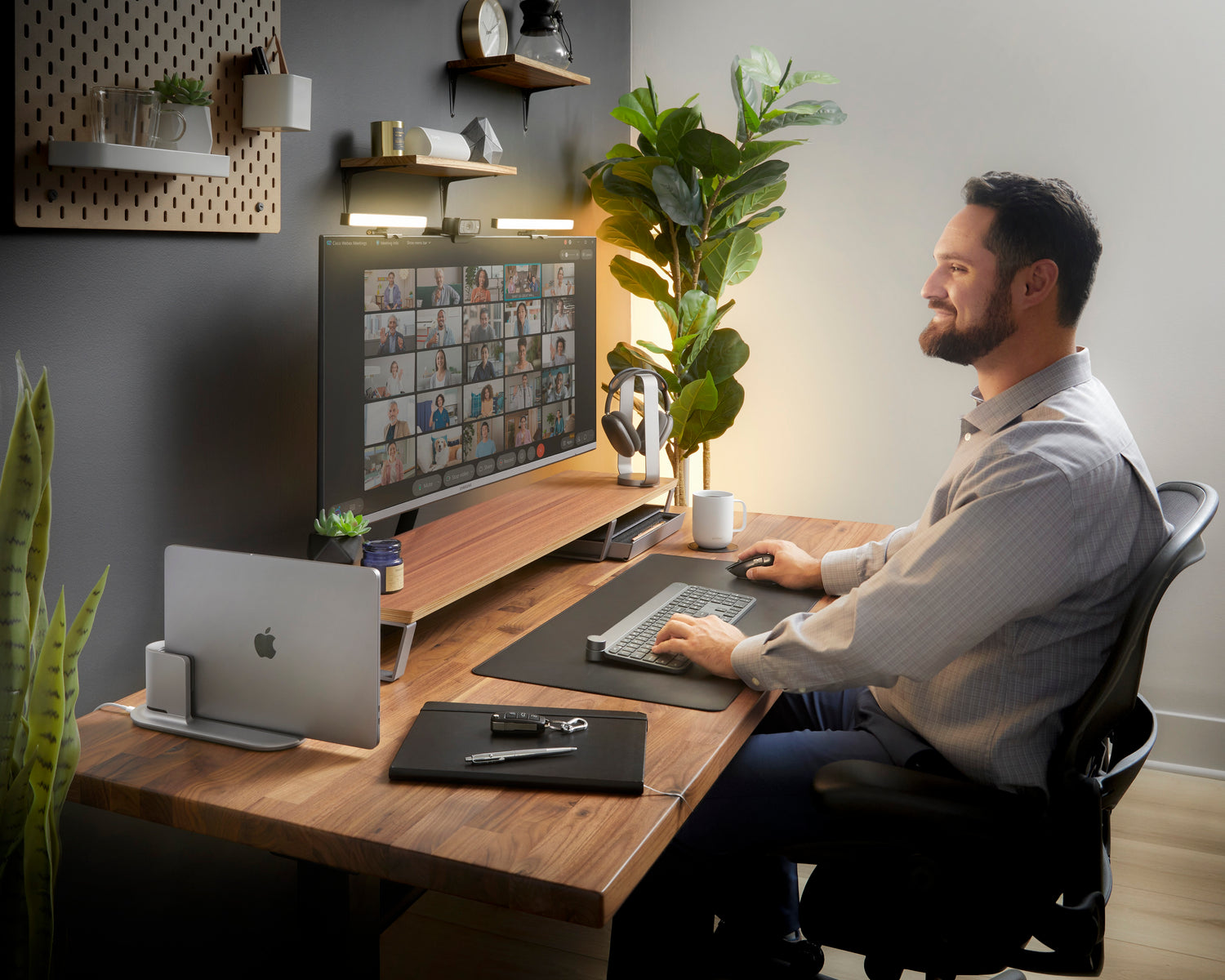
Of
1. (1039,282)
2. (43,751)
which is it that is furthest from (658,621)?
(43,751)

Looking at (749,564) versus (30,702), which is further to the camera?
(749,564)

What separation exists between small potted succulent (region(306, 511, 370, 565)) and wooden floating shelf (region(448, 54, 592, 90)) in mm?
1125

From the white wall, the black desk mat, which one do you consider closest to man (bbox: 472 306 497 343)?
the black desk mat

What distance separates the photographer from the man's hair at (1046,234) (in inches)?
62.3

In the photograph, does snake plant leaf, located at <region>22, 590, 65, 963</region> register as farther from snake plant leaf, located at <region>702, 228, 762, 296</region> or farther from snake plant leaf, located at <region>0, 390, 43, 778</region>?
snake plant leaf, located at <region>702, 228, 762, 296</region>

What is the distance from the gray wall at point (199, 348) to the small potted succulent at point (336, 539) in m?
0.21

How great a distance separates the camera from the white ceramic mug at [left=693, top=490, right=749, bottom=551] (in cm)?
227

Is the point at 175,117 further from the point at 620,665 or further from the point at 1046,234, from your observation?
the point at 1046,234

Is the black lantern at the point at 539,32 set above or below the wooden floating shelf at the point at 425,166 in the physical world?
above

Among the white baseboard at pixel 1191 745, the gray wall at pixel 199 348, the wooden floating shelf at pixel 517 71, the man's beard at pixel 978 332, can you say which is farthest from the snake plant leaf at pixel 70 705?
the white baseboard at pixel 1191 745

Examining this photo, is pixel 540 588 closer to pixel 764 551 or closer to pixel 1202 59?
pixel 764 551

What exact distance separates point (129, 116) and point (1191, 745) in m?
3.12

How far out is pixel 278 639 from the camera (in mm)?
1290

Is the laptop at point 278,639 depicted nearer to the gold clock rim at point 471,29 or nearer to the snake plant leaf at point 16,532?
the snake plant leaf at point 16,532
